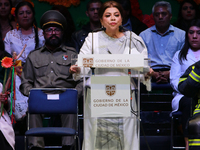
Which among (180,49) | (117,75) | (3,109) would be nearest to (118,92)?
(117,75)

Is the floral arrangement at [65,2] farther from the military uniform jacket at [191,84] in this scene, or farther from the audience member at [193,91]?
the military uniform jacket at [191,84]

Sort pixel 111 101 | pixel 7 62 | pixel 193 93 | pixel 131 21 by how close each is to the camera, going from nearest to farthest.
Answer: pixel 111 101 < pixel 193 93 < pixel 7 62 < pixel 131 21

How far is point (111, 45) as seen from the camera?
146 inches

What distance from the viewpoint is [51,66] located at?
491 cm

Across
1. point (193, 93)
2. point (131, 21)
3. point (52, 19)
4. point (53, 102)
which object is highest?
point (131, 21)

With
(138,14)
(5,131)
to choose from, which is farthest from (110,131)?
(138,14)

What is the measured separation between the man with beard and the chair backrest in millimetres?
274

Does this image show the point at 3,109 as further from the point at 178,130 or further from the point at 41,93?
the point at 178,130

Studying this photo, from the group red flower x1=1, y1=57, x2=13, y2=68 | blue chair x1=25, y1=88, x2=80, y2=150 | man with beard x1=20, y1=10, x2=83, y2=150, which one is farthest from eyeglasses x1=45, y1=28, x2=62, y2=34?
blue chair x1=25, y1=88, x2=80, y2=150

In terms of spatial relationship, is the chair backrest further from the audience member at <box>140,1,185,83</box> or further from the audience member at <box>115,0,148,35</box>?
the audience member at <box>115,0,148,35</box>

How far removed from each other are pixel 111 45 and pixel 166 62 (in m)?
2.10

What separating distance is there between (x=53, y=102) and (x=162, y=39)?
A: 228 centimetres

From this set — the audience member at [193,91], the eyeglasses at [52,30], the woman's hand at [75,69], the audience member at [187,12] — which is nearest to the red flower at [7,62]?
the eyeglasses at [52,30]

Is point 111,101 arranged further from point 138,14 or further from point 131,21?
point 138,14
